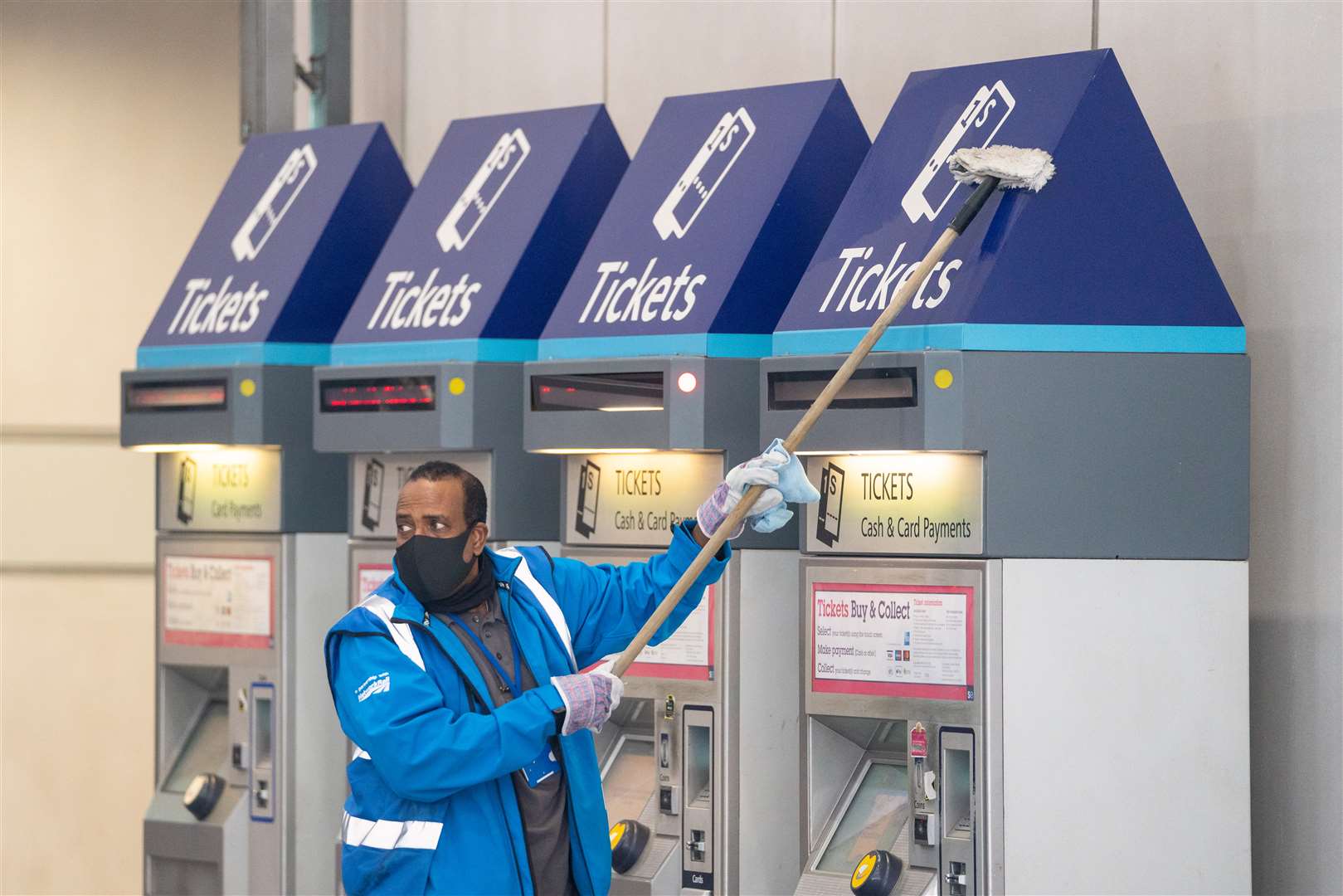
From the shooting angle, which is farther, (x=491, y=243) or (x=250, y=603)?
(x=250, y=603)

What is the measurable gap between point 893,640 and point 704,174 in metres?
1.32

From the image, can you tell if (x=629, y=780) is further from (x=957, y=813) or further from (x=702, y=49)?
(x=702, y=49)

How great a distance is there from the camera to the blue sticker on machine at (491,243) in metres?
4.90

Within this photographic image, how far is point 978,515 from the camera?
12.7ft

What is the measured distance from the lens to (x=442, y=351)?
16.0 feet

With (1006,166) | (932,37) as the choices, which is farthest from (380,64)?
(1006,166)

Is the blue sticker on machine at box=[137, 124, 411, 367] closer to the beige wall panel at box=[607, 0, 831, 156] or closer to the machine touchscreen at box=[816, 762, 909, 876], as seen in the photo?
the beige wall panel at box=[607, 0, 831, 156]

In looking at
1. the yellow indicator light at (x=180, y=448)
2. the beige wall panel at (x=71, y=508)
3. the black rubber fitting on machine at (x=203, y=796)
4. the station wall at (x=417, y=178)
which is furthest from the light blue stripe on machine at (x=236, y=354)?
the beige wall panel at (x=71, y=508)

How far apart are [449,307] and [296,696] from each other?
1309 mm

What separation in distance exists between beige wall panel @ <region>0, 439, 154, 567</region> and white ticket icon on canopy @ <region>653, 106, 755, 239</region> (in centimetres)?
375

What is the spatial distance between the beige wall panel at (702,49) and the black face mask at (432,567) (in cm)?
272

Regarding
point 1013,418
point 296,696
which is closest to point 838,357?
point 1013,418

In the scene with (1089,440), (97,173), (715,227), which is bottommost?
(1089,440)

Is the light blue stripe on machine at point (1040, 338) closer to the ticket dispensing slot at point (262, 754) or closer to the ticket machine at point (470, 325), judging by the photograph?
the ticket machine at point (470, 325)
